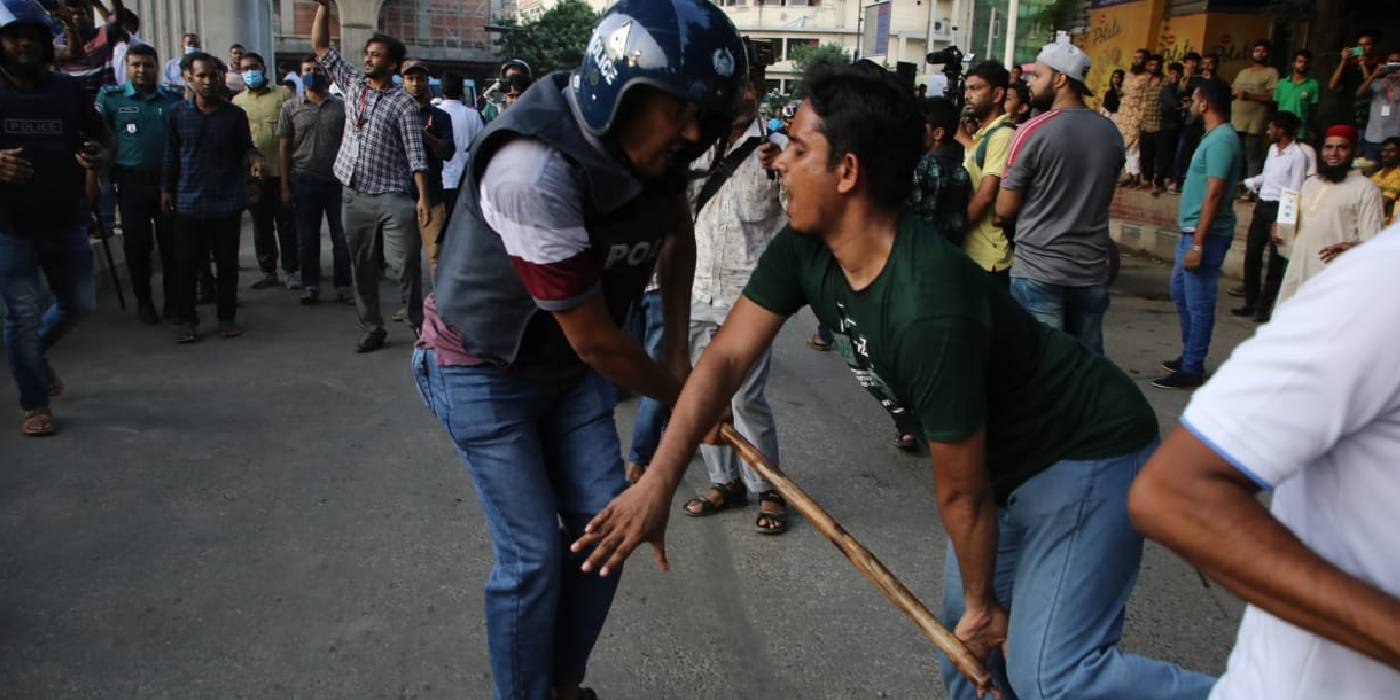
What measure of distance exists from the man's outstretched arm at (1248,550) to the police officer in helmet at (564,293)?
129cm

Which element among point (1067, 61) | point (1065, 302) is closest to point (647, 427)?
point (1065, 302)

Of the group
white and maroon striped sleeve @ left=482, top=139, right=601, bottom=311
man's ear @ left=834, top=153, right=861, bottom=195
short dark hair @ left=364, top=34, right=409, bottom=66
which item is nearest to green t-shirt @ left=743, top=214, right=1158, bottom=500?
man's ear @ left=834, top=153, right=861, bottom=195

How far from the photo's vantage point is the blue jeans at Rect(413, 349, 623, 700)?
2.54 m

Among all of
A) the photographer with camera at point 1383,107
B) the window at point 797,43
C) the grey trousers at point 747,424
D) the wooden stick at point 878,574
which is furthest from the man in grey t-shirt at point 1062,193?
the window at point 797,43

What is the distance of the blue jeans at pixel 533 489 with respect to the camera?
8.32 ft

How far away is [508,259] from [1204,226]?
5.26 meters

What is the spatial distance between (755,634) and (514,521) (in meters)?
1.24

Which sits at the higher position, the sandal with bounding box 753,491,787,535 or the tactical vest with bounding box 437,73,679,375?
the tactical vest with bounding box 437,73,679,375

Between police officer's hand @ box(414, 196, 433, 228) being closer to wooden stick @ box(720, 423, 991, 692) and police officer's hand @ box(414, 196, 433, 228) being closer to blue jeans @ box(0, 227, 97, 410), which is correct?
blue jeans @ box(0, 227, 97, 410)

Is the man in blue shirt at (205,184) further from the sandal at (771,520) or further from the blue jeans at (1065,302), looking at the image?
the blue jeans at (1065,302)

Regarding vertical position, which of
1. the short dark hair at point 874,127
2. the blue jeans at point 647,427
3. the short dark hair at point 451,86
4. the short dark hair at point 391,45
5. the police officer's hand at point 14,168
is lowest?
the blue jeans at point 647,427

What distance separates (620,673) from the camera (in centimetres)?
318

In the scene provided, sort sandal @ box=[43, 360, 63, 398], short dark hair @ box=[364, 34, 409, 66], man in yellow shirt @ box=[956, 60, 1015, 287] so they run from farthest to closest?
short dark hair @ box=[364, 34, 409, 66]
sandal @ box=[43, 360, 63, 398]
man in yellow shirt @ box=[956, 60, 1015, 287]

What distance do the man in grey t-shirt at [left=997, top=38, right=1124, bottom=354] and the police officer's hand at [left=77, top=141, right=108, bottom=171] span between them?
4607 millimetres
